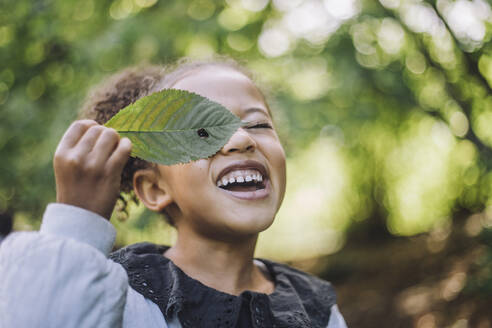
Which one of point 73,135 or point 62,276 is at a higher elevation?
point 73,135

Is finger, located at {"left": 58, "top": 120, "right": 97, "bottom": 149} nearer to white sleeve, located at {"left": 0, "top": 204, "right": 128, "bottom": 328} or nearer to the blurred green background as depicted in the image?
white sleeve, located at {"left": 0, "top": 204, "right": 128, "bottom": 328}

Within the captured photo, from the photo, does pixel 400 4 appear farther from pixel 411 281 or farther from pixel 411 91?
pixel 411 281

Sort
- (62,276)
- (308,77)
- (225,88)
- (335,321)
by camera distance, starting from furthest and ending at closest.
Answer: (308,77)
(335,321)
(225,88)
(62,276)

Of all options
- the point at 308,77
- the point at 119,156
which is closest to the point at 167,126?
the point at 119,156

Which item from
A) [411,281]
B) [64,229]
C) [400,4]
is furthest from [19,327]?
[411,281]

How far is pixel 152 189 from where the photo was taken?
1189 millimetres

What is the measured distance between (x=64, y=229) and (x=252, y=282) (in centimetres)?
60

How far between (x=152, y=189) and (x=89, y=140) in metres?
0.52

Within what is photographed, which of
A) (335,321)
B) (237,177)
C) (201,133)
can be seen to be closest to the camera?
(201,133)

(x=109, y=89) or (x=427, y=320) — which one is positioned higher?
(x=109, y=89)

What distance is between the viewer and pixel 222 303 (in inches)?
40.0

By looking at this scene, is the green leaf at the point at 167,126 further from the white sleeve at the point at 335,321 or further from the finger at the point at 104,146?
the white sleeve at the point at 335,321

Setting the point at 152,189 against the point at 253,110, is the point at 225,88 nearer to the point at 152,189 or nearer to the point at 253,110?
the point at 253,110

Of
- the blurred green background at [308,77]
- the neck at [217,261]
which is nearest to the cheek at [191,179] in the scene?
the neck at [217,261]
